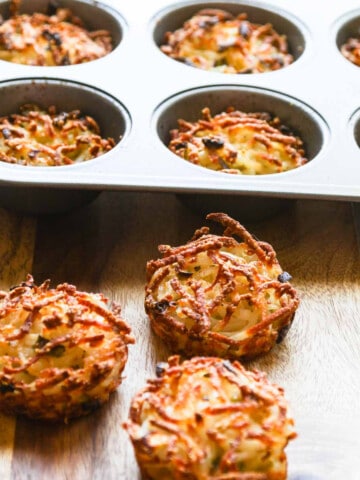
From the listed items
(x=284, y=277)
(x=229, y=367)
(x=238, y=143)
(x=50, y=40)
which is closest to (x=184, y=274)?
(x=284, y=277)

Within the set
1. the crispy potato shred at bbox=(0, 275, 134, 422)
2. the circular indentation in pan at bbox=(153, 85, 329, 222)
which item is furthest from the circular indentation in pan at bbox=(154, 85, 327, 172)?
the crispy potato shred at bbox=(0, 275, 134, 422)

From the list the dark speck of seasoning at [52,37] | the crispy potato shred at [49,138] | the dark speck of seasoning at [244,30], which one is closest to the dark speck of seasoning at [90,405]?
the crispy potato shred at [49,138]

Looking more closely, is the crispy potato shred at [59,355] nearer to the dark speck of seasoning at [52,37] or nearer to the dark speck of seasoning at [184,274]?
the dark speck of seasoning at [184,274]

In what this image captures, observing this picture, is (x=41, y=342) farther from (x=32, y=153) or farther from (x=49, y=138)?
(x=49, y=138)

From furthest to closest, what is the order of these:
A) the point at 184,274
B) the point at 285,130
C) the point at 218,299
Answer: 1. the point at 285,130
2. the point at 184,274
3. the point at 218,299

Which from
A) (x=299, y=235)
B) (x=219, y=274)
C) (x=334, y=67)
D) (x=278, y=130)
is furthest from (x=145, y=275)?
(x=334, y=67)

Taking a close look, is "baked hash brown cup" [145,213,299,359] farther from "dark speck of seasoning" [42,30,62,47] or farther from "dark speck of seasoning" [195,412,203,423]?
"dark speck of seasoning" [42,30,62,47]
